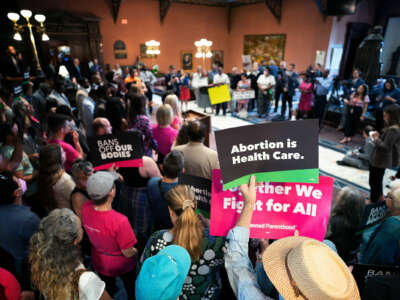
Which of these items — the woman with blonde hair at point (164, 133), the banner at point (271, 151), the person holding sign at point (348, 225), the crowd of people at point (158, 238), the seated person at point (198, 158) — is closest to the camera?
the crowd of people at point (158, 238)

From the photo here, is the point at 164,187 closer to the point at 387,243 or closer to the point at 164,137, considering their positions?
the point at 164,137

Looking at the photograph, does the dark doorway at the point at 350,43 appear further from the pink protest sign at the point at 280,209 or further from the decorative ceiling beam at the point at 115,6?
the pink protest sign at the point at 280,209

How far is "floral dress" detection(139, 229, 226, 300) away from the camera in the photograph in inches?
52.0

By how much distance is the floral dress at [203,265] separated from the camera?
4.33 ft

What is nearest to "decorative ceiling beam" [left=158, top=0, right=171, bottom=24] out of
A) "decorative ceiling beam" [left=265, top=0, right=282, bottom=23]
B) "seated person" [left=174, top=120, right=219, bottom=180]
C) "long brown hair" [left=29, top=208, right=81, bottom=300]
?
"decorative ceiling beam" [left=265, top=0, right=282, bottom=23]

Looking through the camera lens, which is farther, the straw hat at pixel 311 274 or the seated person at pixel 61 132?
the seated person at pixel 61 132

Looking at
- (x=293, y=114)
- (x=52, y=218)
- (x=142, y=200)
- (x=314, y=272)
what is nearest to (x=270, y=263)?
(x=314, y=272)

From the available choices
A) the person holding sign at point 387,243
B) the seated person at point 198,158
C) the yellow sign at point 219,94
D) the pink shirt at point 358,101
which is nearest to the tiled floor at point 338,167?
the pink shirt at point 358,101

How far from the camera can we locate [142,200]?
2455mm

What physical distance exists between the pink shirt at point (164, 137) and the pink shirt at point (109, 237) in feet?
5.32

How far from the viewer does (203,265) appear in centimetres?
132

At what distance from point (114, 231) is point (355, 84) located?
23.3 feet

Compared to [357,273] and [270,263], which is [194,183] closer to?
[270,263]

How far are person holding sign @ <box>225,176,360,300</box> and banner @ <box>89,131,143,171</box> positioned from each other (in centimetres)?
133
